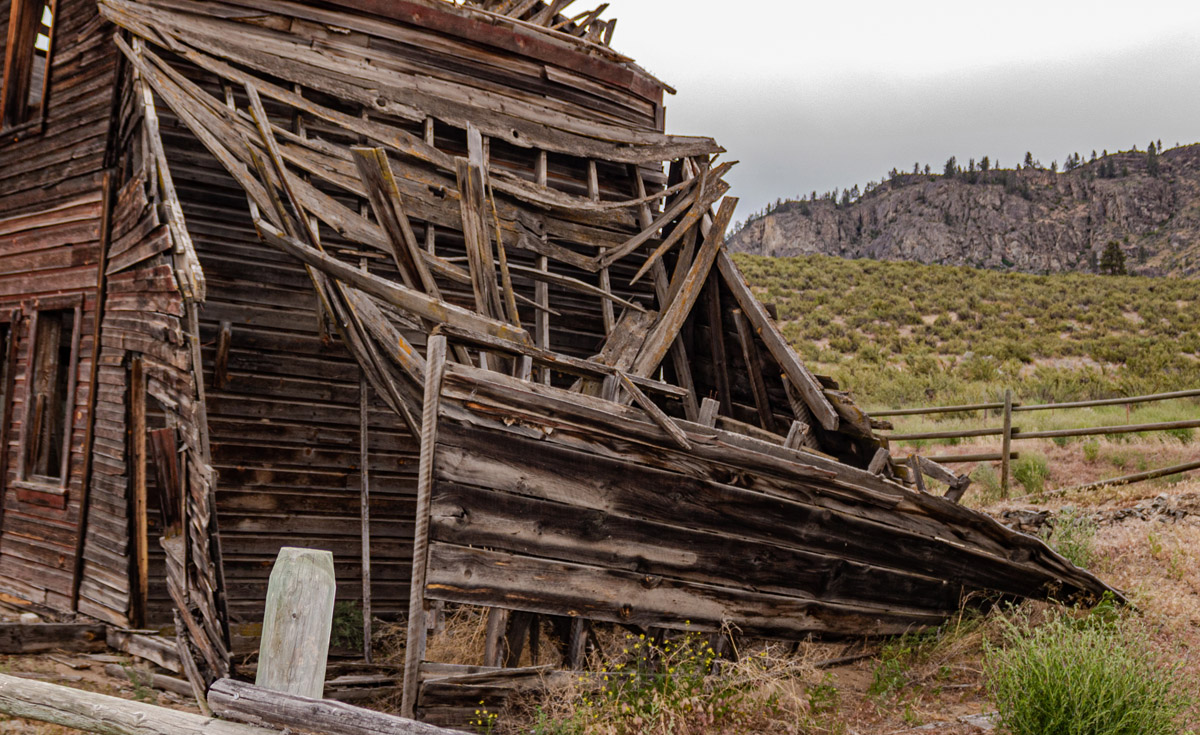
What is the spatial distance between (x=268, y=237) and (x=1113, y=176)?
256 ft

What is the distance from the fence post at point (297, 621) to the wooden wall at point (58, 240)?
16.2 feet

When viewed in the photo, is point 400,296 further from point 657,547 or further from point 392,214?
point 657,547

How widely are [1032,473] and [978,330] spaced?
17114 millimetres

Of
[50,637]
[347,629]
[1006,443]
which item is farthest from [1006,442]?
[50,637]

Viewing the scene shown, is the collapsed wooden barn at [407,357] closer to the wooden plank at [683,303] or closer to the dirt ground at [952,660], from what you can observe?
the wooden plank at [683,303]

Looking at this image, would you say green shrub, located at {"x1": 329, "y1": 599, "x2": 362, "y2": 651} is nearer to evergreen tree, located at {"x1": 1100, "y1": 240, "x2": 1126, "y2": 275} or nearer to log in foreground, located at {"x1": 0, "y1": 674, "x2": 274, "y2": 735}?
log in foreground, located at {"x1": 0, "y1": 674, "x2": 274, "y2": 735}

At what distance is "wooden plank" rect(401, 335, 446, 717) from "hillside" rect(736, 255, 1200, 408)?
16899 millimetres

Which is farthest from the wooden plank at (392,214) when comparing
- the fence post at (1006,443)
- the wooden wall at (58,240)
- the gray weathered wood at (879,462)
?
the fence post at (1006,443)

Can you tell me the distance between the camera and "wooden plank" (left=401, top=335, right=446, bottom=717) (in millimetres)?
3809

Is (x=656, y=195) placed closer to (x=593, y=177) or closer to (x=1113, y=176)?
(x=593, y=177)

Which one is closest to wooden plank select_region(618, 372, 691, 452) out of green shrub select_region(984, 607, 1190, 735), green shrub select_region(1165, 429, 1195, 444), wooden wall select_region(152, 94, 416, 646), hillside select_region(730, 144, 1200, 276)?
green shrub select_region(984, 607, 1190, 735)

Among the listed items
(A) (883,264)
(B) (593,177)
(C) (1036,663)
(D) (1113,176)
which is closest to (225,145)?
(B) (593,177)

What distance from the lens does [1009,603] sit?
577 centimetres

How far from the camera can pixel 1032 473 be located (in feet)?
37.1
